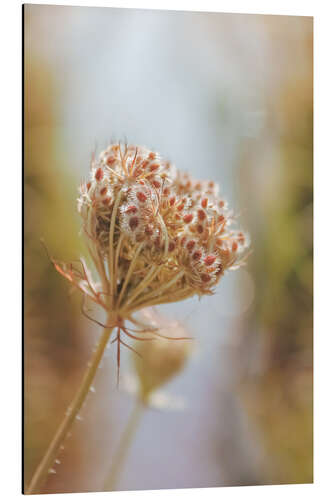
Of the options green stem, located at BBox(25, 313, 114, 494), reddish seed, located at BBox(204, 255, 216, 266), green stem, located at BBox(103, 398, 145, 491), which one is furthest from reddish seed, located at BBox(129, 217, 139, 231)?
green stem, located at BBox(103, 398, 145, 491)

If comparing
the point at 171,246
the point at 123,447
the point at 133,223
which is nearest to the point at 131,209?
the point at 133,223

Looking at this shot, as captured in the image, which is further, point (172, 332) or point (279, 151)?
point (279, 151)

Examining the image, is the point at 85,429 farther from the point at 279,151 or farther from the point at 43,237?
the point at 279,151

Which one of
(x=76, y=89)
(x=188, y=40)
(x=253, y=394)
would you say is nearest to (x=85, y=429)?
(x=253, y=394)

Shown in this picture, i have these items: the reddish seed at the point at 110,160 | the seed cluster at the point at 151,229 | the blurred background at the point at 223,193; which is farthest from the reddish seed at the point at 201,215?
the blurred background at the point at 223,193

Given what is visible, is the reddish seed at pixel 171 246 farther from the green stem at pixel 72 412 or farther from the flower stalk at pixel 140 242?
the green stem at pixel 72 412

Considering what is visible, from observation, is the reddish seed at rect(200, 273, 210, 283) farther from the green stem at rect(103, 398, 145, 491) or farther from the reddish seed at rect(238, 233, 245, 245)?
the green stem at rect(103, 398, 145, 491)

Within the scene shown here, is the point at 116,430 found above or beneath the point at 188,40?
beneath
